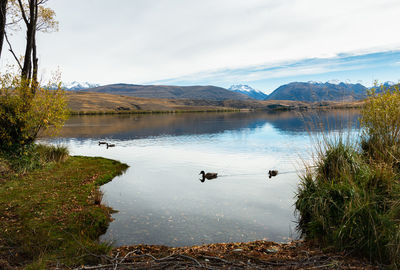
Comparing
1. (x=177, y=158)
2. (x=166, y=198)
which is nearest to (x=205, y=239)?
(x=166, y=198)

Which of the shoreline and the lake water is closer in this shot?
the shoreline

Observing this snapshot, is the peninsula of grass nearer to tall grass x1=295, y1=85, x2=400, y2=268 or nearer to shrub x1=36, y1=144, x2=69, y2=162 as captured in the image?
shrub x1=36, y1=144, x2=69, y2=162

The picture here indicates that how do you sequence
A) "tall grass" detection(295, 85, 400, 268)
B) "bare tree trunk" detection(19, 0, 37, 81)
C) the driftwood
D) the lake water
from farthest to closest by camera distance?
"bare tree trunk" detection(19, 0, 37, 81) < the lake water < "tall grass" detection(295, 85, 400, 268) < the driftwood

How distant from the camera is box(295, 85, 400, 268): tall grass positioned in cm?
690

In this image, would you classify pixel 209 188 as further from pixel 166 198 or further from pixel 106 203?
pixel 106 203

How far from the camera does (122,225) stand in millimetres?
12148

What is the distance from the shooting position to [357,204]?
8008mm

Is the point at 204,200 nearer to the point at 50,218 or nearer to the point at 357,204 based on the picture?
the point at 50,218

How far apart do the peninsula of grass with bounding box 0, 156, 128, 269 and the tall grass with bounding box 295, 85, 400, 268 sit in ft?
23.7

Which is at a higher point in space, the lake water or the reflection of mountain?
the reflection of mountain

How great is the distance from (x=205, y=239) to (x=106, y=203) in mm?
6792

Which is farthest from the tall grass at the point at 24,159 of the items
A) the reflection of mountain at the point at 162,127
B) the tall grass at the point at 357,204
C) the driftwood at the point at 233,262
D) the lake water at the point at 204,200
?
the reflection of mountain at the point at 162,127

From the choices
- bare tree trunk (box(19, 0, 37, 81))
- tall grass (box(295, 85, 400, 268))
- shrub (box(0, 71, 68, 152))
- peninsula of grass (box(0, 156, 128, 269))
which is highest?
bare tree trunk (box(19, 0, 37, 81))

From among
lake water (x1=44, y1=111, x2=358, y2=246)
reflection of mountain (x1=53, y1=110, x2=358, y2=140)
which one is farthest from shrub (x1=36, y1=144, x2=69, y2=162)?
reflection of mountain (x1=53, y1=110, x2=358, y2=140)
